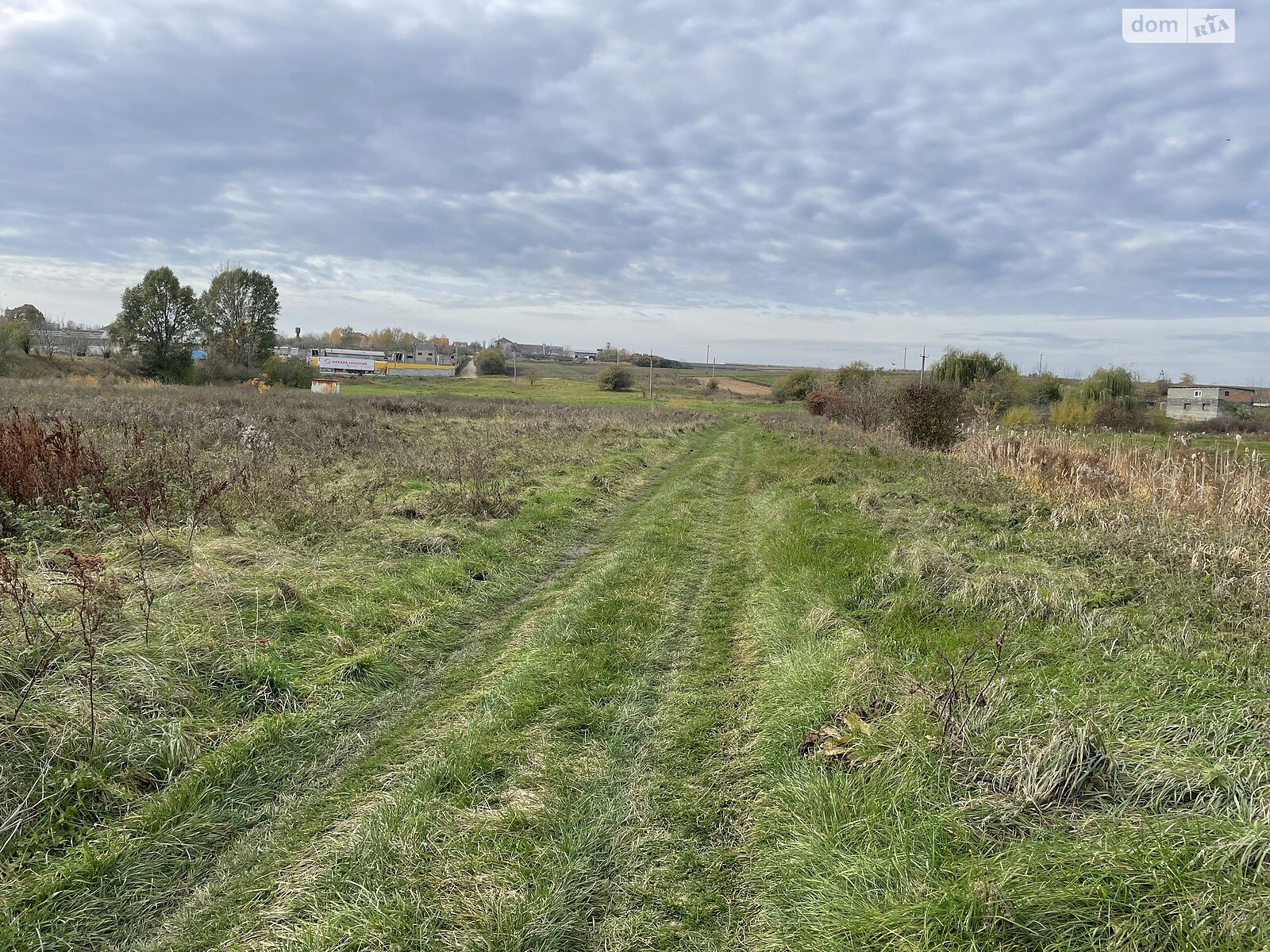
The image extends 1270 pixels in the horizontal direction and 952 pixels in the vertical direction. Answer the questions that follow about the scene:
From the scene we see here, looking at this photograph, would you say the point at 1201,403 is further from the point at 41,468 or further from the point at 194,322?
the point at 194,322

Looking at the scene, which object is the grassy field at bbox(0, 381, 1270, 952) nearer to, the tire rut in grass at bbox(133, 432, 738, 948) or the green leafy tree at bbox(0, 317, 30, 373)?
the tire rut in grass at bbox(133, 432, 738, 948)

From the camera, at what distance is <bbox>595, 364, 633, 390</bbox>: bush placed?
87.8 m

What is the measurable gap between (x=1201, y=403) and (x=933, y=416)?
2612 inches

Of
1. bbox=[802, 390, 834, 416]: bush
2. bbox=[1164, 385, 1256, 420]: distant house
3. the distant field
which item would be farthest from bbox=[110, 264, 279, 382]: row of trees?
bbox=[1164, 385, 1256, 420]: distant house

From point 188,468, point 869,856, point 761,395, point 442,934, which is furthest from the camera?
point 761,395

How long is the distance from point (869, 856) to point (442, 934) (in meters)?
2.05

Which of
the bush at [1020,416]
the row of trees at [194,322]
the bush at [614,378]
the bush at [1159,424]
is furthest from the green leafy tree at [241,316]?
the bush at [1159,424]

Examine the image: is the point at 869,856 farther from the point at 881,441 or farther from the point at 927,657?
the point at 881,441

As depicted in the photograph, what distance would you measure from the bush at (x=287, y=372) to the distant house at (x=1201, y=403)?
87451 mm

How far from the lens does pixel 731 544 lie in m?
10.1

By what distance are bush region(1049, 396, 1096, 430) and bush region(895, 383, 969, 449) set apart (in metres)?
25.3

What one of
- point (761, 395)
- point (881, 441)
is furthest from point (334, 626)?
point (761, 395)

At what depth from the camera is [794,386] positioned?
8325cm

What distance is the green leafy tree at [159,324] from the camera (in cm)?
5681
